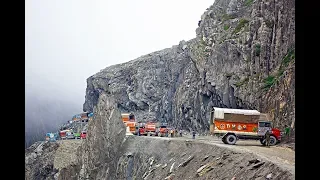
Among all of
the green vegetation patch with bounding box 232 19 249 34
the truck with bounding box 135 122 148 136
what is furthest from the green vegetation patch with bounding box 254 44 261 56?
the truck with bounding box 135 122 148 136

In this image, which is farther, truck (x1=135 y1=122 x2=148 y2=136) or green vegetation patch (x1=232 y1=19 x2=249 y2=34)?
truck (x1=135 y1=122 x2=148 y2=136)

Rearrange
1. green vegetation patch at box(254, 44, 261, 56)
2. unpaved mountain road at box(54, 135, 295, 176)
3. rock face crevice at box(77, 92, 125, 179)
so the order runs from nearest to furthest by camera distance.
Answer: unpaved mountain road at box(54, 135, 295, 176)
green vegetation patch at box(254, 44, 261, 56)
rock face crevice at box(77, 92, 125, 179)

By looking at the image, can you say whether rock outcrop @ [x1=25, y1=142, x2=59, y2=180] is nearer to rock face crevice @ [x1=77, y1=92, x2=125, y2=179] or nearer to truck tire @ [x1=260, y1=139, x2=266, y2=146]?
rock face crevice @ [x1=77, y1=92, x2=125, y2=179]

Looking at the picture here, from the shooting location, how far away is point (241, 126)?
1195 cm

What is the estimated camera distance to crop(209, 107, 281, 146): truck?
11.8 meters

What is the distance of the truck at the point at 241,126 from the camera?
1180cm

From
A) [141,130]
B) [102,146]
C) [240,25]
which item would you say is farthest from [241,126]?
[102,146]

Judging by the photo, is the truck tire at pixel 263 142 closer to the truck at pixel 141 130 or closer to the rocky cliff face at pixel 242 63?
the rocky cliff face at pixel 242 63

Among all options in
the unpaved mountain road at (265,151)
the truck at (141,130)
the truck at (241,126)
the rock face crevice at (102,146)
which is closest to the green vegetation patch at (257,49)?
the unpaved mountain road at (265,151)
